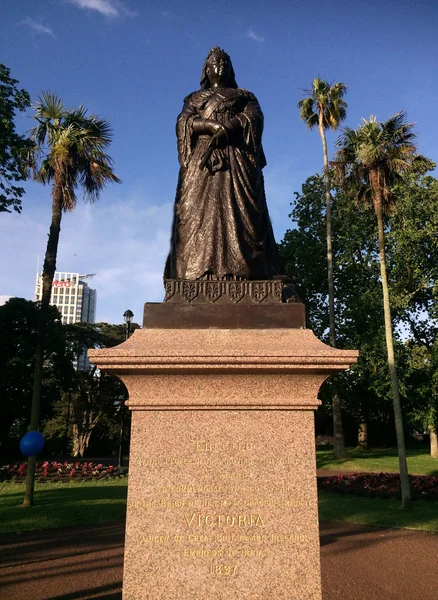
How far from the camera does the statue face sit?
6.15 m

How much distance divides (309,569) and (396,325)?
26639mm

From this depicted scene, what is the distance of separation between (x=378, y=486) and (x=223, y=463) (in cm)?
1511

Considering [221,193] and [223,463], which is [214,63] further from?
[223,463]

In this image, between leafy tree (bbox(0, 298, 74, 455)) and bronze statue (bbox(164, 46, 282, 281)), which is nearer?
bronze statue (bbox(164, 46, 282, 281))

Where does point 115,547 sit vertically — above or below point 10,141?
below

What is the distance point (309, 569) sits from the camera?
160 inches

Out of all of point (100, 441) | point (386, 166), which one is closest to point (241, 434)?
point (386, 166)

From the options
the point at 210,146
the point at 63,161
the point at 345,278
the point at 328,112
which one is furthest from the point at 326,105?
the point at 210,146

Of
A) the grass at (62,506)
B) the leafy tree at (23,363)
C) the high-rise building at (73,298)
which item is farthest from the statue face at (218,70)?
the high-rise building at (73,298)

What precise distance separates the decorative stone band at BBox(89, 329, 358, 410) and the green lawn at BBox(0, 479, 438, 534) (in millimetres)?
9197

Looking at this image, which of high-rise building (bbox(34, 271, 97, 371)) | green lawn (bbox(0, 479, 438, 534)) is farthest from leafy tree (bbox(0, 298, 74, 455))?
high-rise building (bbox(34, 271, 97, 371))

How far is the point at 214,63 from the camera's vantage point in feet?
20.3

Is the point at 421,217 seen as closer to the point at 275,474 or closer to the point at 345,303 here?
the point at 345,303

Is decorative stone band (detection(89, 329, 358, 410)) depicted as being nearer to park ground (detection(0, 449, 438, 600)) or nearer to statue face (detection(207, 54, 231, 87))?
statue face (detection(207, 54, 231, 87))
